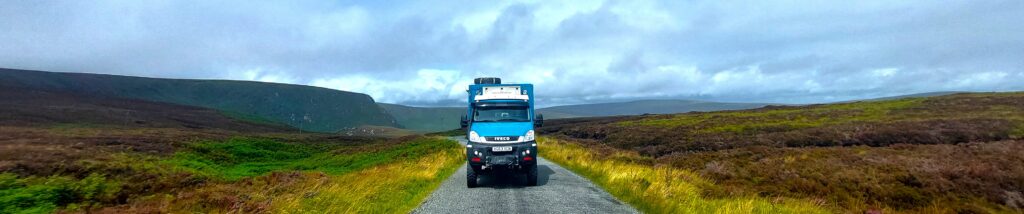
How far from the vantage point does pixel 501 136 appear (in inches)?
568

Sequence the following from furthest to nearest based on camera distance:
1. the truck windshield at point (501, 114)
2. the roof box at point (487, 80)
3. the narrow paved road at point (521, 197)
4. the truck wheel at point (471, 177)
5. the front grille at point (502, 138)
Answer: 1. the roof box at point (487, 80)
2. the truck windshield at point (501, 114)
3. the truck wheel at point (471, 177)
4. the front grille at point (502, 138)
5. the narrow paved road at point (521, 197)

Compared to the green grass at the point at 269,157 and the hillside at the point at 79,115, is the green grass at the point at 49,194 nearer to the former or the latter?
the green grass at the point at 269,157

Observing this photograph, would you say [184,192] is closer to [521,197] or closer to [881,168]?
[521,197]

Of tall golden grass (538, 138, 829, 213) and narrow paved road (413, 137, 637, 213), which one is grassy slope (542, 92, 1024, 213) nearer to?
tall golden grass (538, 138, 829, 213)

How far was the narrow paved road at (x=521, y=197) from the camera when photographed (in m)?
11.0

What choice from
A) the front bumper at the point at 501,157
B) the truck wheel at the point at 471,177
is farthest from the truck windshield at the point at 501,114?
the truck wheel at the point at 471,177

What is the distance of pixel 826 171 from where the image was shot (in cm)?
2136

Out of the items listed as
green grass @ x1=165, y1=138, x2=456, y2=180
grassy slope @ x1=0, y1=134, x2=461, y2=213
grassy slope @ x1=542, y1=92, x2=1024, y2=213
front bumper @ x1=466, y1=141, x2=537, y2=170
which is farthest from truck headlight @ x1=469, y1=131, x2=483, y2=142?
green grass @ x1=165, y1=138, x2=456, y2=180

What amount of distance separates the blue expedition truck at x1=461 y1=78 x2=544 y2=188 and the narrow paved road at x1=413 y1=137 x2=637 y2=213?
0.63 metres

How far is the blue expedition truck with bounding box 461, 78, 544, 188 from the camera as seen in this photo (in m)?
14.3

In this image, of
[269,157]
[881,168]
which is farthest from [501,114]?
[269,157]

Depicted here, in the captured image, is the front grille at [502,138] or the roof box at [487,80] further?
the roof box at [487,80]

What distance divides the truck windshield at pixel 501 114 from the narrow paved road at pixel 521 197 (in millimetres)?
2038

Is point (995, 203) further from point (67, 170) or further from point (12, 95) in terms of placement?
point (12, 95)
